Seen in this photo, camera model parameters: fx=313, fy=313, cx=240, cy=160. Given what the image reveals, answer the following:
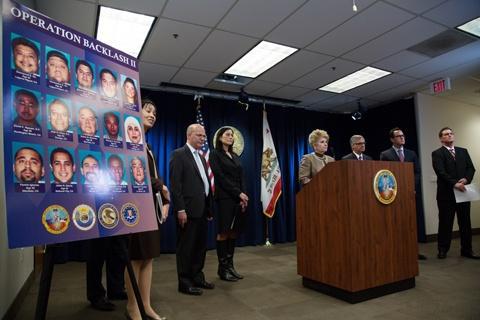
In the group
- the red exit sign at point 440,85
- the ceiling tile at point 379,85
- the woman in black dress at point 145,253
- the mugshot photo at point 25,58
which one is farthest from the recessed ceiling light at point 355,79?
the mugshot photo at point 25,58

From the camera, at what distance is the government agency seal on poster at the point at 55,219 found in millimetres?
1130

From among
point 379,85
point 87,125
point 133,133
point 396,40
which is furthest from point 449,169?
point 87,125

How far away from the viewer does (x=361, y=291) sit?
7.46ft

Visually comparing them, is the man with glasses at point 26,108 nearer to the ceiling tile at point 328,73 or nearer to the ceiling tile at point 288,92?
the ceiling tile at point 328,73

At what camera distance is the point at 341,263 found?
229 centimetres

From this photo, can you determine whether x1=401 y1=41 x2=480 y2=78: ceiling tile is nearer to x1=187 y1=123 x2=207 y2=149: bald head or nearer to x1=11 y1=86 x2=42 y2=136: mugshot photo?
x1=187 y1=123 x2=207 y2=149: bald head

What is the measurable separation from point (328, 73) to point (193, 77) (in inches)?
79.5

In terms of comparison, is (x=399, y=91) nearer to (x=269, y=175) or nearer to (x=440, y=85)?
(x=440, y=85)

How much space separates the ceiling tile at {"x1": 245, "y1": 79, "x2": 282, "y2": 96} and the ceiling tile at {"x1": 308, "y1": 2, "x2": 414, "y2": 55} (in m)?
1.27

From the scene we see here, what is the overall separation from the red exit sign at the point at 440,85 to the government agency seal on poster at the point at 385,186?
11.1ft

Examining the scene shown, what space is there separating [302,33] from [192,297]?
290 centimetres

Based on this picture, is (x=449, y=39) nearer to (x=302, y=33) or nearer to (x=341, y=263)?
(x=302, y=33)

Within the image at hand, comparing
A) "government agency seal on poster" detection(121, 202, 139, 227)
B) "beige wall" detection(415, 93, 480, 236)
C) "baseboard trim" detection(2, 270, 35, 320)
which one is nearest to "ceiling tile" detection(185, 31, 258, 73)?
"government agency seal on poster" detection(121, 202, 139, 227)

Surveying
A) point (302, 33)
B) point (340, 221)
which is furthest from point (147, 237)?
point (302, 33)
